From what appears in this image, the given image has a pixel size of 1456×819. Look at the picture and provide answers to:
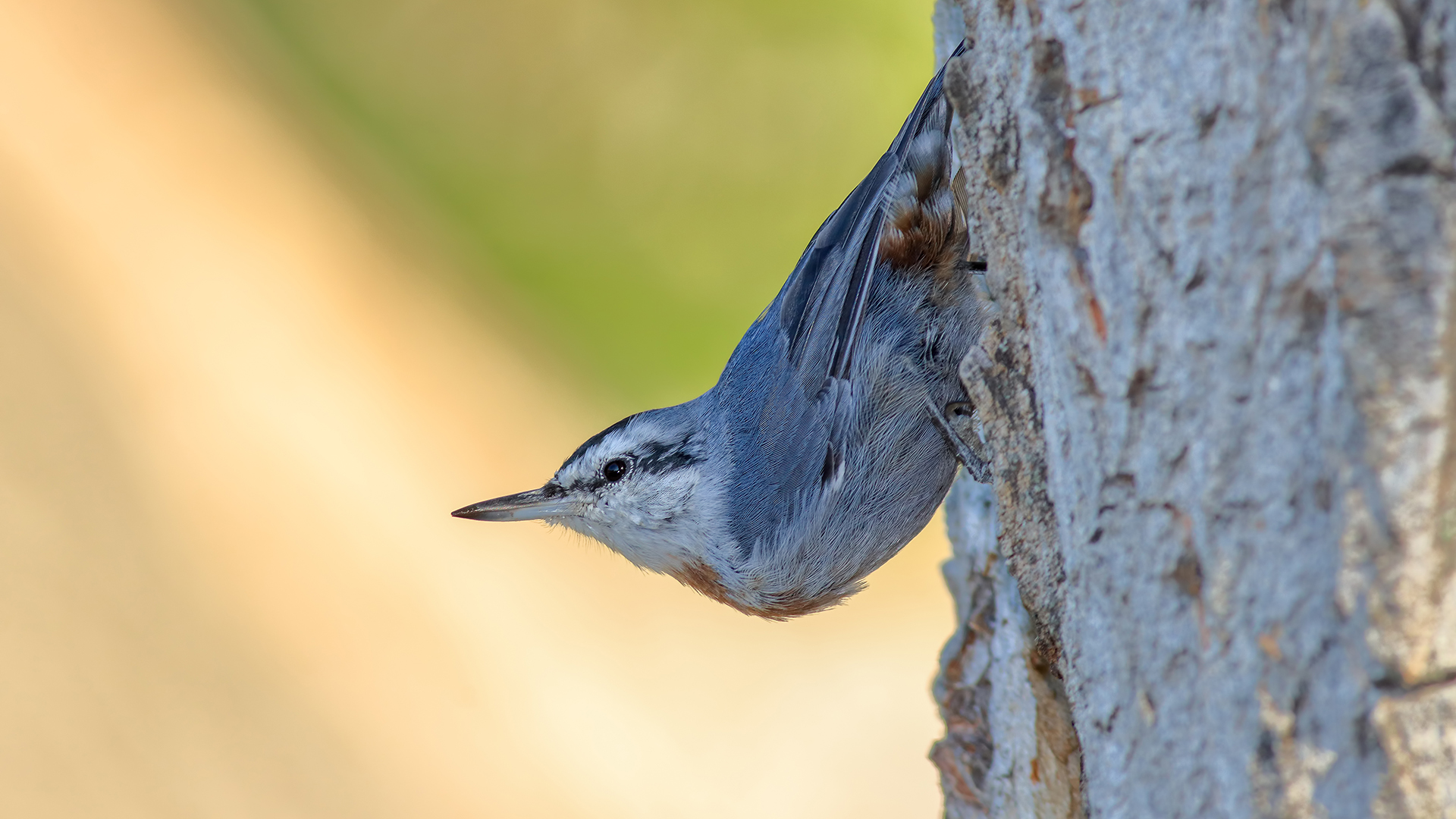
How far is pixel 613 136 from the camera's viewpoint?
15.1 ft

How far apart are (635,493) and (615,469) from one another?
0.07 meters

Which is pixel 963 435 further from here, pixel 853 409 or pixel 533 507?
pixel 533 507

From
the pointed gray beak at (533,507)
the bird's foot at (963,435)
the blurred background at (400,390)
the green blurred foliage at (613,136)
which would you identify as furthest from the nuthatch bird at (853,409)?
the green blurred foliage at (613,136)

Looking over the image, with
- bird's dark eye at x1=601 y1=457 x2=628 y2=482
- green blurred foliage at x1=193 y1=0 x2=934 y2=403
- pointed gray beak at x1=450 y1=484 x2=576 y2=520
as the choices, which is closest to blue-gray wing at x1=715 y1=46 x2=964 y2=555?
bird's dark eye at x1=601 y1=457 x2=628 y2=482

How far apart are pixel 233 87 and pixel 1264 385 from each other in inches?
178

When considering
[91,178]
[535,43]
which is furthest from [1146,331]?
[91,178]

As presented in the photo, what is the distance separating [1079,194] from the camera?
48.5 inches

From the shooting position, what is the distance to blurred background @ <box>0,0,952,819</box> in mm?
3656

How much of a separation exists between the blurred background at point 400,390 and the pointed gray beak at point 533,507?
5.54 ft

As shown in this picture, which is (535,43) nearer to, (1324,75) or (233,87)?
(233,87)

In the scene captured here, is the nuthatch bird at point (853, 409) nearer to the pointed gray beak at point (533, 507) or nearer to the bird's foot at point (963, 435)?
the bird's foot at point (963, 435)

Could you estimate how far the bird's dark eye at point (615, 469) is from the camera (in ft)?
7.72

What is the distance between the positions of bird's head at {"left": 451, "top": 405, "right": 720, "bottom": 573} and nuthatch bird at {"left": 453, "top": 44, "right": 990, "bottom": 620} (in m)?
0.02

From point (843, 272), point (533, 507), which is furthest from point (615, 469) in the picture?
point (843, 272)
